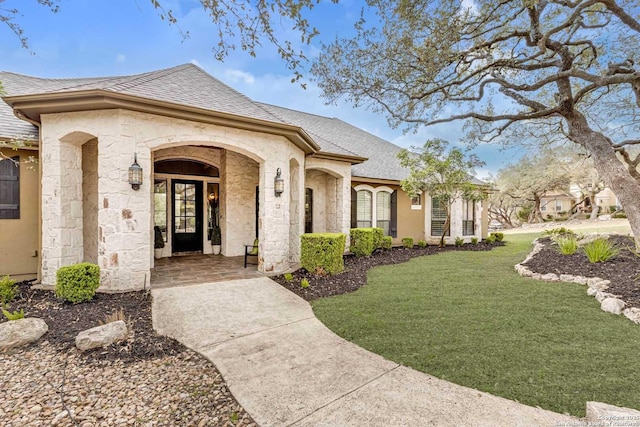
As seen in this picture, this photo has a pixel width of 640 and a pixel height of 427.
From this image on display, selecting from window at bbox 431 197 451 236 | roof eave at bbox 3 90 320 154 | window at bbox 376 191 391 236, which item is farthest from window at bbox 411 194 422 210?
roof eave at bbox 3 90 320 154

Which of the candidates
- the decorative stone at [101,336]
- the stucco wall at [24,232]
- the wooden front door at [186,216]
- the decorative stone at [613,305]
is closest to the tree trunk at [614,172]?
the decorative stone at [613,305]

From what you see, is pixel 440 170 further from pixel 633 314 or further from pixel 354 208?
pixel 633 314

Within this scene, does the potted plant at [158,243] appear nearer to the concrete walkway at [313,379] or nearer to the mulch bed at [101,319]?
the mulch bed at [101,319]

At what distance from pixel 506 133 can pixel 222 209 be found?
9.63 meters

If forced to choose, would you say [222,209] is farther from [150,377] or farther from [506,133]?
[506,133]

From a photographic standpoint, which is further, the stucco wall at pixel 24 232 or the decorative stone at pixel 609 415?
the stucco wall at pixel 24 232

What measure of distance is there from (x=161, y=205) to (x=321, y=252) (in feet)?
16.9

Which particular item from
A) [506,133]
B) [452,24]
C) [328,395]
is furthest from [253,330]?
[506,133]

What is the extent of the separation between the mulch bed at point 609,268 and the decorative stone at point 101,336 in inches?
286

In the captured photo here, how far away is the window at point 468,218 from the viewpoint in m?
14.3

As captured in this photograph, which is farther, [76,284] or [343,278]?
[343,278]

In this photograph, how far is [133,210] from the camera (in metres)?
5.41

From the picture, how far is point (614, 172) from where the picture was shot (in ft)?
19.7

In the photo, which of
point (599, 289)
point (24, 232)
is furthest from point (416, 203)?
point (24, 232)
